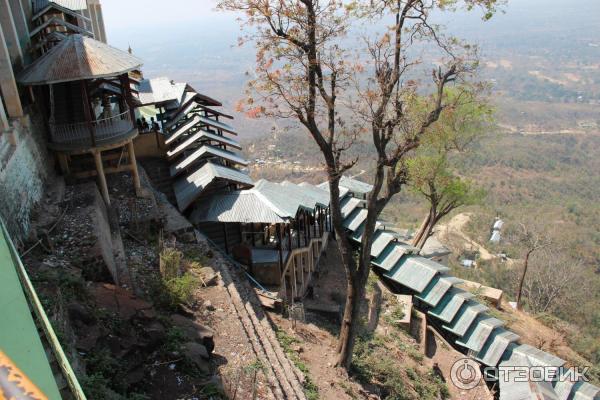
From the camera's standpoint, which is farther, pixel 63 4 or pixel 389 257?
pixel 389 257

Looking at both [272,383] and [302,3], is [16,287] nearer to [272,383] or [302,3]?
[272,383]

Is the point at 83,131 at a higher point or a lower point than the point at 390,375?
higher

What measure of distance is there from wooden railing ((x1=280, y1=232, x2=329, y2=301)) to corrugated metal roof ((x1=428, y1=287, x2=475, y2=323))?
15.8ft

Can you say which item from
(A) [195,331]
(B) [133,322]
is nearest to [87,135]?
(B) [133,322]

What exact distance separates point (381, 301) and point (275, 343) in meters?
7.27

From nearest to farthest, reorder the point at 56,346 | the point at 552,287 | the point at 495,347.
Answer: the point at 56,346
the point at 495,347
the point at 552,287

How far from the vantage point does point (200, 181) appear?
52.1 feet

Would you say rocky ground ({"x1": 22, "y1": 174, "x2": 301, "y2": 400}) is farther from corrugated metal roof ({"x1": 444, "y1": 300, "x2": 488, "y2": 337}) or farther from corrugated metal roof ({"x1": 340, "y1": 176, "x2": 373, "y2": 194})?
corrugated metal roof ({"x1": 340, "y1": 176, "x2": 373, "y2": 194})

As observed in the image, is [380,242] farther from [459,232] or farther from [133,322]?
[459,232]

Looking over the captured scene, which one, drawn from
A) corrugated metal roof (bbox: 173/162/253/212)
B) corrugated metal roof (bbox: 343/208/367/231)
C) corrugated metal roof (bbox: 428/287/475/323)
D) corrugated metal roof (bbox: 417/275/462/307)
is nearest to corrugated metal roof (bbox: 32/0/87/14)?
corrugated metal roof (bbox: 173/162/253/212)

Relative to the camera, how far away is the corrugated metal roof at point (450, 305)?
16906 millimetres

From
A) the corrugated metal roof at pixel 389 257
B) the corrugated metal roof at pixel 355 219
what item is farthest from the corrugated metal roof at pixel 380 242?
the corrugated metal roof at pixel 355 219

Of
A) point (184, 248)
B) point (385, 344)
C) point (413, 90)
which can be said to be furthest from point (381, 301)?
point (413, 90)

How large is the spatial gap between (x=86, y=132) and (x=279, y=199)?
611 cm
